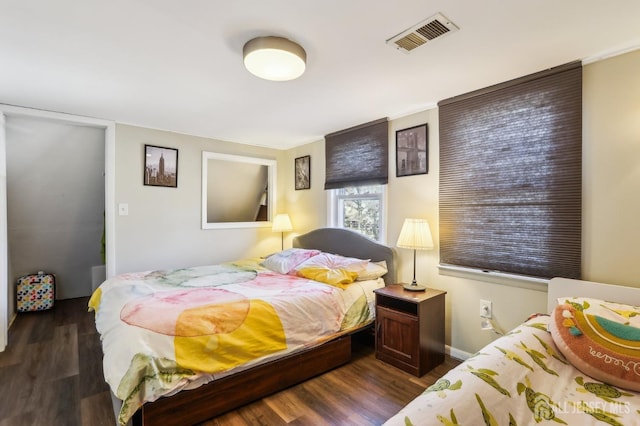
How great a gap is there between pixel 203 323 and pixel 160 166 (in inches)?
93.4

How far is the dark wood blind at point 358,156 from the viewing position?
3.21 metres

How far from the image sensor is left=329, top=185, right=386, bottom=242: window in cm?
334

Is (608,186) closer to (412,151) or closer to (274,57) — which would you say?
(412,151)

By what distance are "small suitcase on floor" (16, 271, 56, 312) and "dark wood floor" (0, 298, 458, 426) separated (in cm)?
100

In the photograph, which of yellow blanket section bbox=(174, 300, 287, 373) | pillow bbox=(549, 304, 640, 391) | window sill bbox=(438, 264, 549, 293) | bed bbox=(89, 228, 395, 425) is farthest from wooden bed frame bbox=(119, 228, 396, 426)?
pillow bbox=(549, 304, 640, 391)

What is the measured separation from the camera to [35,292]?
3.83 metres

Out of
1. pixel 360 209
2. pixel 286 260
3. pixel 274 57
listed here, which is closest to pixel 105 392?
pixel 286 260

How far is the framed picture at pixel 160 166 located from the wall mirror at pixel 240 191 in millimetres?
500

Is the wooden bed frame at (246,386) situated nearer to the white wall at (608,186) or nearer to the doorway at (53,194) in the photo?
the white wall at (608,186)

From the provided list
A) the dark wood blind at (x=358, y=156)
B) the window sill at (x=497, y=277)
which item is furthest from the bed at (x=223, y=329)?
the dark wood blind at (x=358, y=156)

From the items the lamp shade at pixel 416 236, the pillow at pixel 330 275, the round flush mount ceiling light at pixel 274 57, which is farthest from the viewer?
the pillow at pixel 330 275

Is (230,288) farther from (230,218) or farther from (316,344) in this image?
(230,218)

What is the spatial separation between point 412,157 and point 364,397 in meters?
2.10

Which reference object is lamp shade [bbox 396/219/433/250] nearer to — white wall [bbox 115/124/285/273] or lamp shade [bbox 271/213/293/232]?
lamp shade [bbox 271/213/293/232]
